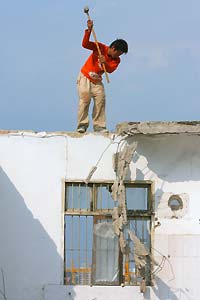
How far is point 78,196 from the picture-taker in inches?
774

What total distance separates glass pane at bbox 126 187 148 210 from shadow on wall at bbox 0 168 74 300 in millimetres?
1335

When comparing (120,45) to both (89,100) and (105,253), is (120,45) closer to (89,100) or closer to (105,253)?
(89,100)

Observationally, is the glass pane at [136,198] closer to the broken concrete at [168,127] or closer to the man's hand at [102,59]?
the broken concrete at [168,127]

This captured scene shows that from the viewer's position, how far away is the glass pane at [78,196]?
1959cm

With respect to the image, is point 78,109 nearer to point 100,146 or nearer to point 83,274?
point 100,146

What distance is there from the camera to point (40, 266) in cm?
1950

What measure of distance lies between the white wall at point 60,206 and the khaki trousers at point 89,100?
328 mm

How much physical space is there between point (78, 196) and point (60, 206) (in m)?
0.33

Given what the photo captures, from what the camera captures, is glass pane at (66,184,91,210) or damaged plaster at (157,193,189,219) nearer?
glass pane at (66,184,91,210)

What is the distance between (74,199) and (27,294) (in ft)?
5.21

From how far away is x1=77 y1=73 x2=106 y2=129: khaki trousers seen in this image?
→ 65.0ft

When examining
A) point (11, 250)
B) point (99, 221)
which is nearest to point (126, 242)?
point (99, 221)

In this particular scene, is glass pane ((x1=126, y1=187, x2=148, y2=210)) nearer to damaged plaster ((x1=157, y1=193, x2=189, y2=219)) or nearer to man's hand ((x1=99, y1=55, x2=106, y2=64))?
damaged plaster ((x1=157, y1=193, x2=189, y2=219))

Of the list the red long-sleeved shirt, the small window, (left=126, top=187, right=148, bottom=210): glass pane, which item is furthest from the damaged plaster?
the red long-sleeved shirt
